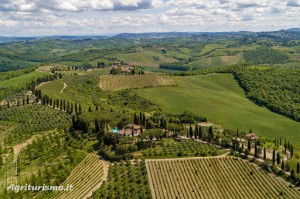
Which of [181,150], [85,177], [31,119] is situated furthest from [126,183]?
[31,119]

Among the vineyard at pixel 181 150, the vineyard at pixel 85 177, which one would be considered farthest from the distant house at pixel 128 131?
the vineyard at pixel 85 177

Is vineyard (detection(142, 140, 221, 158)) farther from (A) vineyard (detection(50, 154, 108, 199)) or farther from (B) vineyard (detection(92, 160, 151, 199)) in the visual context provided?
(A) vineyard (detection(50, 154, 108, 199))

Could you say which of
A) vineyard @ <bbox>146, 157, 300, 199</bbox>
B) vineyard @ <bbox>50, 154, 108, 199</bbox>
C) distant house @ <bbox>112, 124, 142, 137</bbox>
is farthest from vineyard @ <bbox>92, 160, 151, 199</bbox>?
distant house @ <bbox>112, 124, 142, 137</bbox>

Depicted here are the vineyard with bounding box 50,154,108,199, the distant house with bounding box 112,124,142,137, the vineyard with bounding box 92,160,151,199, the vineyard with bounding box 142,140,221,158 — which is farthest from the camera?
the distant house with bounding box 112,124,142,137

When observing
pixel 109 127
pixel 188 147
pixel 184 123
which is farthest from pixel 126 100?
pixel 188 147

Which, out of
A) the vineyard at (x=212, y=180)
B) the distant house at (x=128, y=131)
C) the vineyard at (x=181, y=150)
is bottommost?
the vineyard at (x=212, y=180)

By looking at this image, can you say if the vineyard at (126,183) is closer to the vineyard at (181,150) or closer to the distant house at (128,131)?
the vineyard at (181,150)
